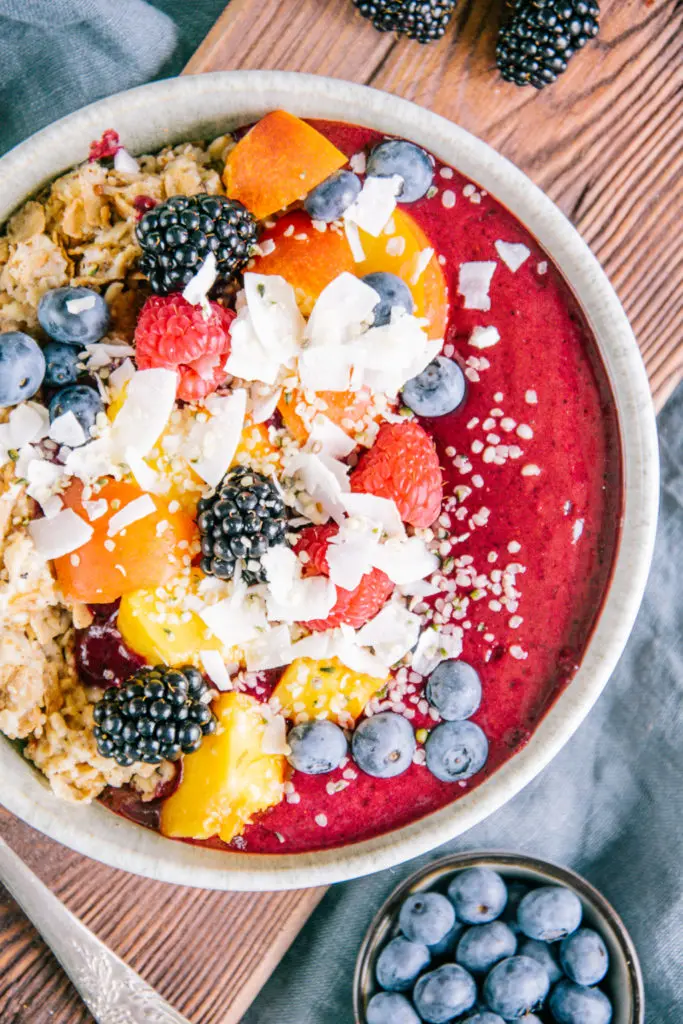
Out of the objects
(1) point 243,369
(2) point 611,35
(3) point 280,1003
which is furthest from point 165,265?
(3) point 280,1003

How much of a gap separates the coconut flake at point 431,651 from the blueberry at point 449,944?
0.80m

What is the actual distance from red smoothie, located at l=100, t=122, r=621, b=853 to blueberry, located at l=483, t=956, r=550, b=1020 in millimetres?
592

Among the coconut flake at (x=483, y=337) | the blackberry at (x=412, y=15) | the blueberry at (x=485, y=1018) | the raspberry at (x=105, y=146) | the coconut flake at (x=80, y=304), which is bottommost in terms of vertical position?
the blueberry at (x=485, y=1018)

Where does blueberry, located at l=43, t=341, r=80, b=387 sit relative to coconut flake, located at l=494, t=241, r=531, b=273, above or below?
above

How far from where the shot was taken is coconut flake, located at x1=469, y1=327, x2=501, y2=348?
159cm

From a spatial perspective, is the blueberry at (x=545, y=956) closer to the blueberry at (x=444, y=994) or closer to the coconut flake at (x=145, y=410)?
the blueberry at (x=444, y=994)

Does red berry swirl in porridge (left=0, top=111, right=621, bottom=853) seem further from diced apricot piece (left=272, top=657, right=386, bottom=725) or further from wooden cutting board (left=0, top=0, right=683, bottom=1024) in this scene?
wooden cutting board (left=0, top=0, right=683, bottom=1024)

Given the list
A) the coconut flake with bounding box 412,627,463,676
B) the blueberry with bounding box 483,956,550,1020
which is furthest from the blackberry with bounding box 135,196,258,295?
the blueberry with bounding box 483,956,550,1020

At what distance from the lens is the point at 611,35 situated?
1.78m

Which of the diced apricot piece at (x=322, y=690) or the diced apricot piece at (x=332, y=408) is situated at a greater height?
the diced apricot piece at (x=332, y=408)

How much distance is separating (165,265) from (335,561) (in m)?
A: 0.54

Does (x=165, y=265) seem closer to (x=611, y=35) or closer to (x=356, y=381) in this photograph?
(x=356, y=381)

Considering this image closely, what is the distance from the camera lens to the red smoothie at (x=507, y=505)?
1624mm

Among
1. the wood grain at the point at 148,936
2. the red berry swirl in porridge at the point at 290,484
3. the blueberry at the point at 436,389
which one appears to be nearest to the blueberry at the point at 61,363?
the red berry swirl in porridge at the point at 290,484
